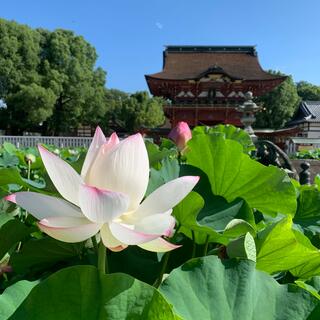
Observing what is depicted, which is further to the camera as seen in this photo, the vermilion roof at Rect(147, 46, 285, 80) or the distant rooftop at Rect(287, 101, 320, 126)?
the distant rooftop at Rect(287, 101, 320, 126)

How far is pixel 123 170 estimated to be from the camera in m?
0.26

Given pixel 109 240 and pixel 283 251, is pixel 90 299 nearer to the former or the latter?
pixel 109 240

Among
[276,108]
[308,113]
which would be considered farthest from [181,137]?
[276,108]

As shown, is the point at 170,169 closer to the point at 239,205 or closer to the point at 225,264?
the point at 239,205

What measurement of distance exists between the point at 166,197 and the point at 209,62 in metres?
14.5

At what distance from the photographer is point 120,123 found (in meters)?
19.6

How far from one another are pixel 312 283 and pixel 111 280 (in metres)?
0.18

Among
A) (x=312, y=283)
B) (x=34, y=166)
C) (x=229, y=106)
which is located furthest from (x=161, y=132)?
(x=312, y=283)

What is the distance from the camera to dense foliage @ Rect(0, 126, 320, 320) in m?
0.23

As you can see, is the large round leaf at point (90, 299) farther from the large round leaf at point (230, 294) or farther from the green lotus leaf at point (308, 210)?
the green lotus leaf at point (308, 210)

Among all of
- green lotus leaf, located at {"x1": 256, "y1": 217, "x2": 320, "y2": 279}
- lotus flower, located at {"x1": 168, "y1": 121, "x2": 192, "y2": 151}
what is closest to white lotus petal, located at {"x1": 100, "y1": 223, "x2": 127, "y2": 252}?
green lotus leaf, located at {"x1": 256, "y1": 217, "x2": 320, "y2": 279}

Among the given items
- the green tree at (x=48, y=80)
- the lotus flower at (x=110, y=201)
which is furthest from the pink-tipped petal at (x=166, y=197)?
the green tree at (x=48, y=80)

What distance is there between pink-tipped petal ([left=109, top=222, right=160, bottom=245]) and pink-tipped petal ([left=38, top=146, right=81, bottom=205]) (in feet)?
0.11

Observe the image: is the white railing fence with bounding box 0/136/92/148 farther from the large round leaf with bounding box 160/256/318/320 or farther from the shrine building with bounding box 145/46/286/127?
the large round leaf with bounding box 160/256/318/320
